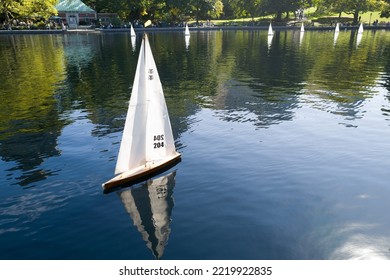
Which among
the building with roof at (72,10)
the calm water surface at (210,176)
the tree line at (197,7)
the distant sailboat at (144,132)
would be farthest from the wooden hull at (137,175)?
the building with roof at (72,10)

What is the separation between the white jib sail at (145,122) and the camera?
1784 centimetres

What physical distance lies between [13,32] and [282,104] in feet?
396

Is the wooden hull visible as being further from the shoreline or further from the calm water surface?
the shoreline

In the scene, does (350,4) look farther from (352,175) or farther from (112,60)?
(352,175)

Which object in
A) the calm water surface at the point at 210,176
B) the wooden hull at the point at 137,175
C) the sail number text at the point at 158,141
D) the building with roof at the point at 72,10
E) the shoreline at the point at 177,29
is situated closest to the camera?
the calm water surface at the point at 210,176

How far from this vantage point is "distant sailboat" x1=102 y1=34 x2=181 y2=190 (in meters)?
18.0

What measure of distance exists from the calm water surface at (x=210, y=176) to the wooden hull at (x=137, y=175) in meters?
0.52

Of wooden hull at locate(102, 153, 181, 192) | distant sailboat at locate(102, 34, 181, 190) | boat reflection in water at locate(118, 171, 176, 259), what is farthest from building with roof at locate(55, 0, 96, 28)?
boat reflection in water at locate(118, 171, 176, 259)

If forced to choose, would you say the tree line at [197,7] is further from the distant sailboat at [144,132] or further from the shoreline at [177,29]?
the distant sailboat at [144,132]

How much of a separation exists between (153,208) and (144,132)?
4417mm

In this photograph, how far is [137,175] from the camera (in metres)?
19.9

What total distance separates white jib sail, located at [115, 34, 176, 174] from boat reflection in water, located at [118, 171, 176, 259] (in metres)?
1.45

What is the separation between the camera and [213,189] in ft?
65.3

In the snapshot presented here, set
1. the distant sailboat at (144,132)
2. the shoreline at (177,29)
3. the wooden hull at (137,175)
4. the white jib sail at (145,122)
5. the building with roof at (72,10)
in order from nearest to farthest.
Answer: the white jib sail at (145,122) → the distant sailboat at (144,132) → the wooden hull at (137,175) → the shoreline at (177,29) → the building with roof at (72,10)
